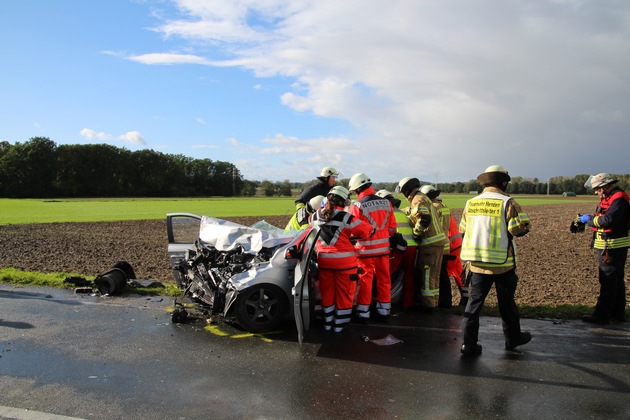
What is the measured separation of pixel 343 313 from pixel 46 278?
6237 mm

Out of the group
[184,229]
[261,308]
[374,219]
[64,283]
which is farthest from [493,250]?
[64,283]

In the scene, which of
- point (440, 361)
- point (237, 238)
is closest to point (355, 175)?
point (237, 238)

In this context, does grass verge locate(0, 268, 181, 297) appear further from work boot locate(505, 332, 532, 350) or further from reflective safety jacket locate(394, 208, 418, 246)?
work boot locate(505, 332, 532, 350)

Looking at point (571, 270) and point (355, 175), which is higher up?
point (355, 175)

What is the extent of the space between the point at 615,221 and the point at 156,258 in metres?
11.3

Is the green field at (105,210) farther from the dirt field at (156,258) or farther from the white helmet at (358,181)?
the white helmet at (358,181)

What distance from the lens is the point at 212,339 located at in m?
5.51

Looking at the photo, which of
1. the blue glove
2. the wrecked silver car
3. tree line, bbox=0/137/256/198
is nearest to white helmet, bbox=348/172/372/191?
the wrecked silver car

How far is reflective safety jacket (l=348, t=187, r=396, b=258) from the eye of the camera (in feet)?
19.9

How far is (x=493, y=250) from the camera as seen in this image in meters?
4.93

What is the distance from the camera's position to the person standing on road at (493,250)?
4910 mm

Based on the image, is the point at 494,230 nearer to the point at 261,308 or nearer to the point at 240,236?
the point at 261,308

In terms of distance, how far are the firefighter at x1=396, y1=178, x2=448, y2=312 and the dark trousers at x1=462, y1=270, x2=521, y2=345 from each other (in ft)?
5.22

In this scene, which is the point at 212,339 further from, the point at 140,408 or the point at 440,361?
the point at 440,361
